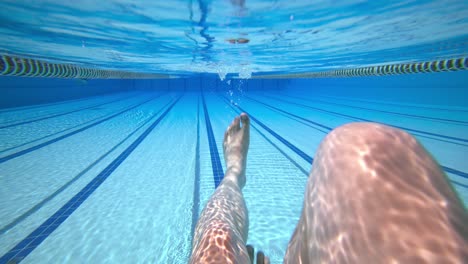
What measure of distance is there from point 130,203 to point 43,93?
13.9 m

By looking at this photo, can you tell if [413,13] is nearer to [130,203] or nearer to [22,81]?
[130,203]

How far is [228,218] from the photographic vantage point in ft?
6.54

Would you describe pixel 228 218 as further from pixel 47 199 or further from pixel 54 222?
pixel 47 199

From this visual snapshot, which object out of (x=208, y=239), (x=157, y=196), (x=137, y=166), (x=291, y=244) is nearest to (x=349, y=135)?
(x=291, y=244)

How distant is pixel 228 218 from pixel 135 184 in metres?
3.08

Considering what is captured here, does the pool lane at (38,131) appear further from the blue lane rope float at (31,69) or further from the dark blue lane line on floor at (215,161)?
the dark blue lane line on floor at (215,161)

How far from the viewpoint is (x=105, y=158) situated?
18.5 ft

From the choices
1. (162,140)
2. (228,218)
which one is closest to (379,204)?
(228,218)

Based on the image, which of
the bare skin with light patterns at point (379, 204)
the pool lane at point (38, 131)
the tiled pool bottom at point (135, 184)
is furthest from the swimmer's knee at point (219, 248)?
the pool lane at point (38, 131)

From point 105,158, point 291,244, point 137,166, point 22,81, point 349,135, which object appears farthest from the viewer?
point 22,81

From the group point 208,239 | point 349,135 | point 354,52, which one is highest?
point 354,52

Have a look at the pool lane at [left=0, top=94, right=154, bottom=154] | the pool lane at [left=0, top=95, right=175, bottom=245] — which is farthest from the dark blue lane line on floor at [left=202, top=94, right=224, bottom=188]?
the pool lane at [left=0, top=94, right=154, bottom=154]

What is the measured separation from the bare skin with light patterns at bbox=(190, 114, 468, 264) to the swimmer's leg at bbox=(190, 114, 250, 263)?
2.35 ft

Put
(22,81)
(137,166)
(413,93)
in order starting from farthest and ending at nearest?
(413,93) < (22,81) < (137,166)
